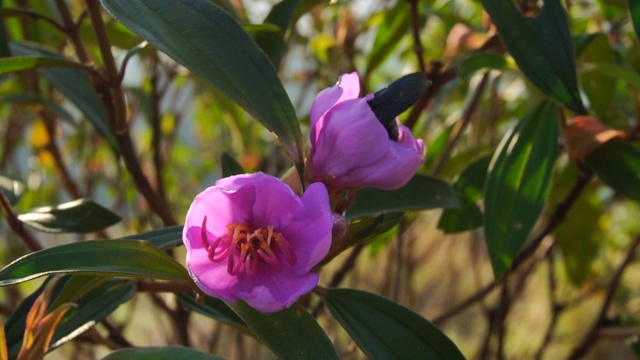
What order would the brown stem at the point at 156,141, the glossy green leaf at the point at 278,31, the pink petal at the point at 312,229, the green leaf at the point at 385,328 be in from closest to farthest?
the pink petal at the point at 312,229 → the green leaf at the point at 385,328 → the glossy green leaf at the point at 278,31 → the brown stem at the point at 156,141

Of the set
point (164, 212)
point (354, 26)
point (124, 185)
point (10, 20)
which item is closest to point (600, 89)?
point (354, 26)

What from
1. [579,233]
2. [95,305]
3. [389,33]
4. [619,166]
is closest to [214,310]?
[95,305]

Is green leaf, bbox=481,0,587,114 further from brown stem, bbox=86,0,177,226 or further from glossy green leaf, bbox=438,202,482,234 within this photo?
brown stem, bbox=86,0,177,226

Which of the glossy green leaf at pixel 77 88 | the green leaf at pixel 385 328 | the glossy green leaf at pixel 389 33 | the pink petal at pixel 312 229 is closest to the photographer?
the pink petal at pixel 312 229

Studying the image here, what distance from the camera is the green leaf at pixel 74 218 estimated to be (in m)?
0.82

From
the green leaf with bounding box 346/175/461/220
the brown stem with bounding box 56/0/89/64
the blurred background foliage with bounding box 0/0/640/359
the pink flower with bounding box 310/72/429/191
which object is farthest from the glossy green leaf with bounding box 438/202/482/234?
the brown stem with bounding box 56/0/89/64

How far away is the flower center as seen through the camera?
1.90 ft

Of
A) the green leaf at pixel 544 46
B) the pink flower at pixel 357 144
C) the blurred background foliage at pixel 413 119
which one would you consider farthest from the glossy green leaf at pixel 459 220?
the pink flower at pixel 357 144

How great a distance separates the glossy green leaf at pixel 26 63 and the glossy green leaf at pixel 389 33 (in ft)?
1.86

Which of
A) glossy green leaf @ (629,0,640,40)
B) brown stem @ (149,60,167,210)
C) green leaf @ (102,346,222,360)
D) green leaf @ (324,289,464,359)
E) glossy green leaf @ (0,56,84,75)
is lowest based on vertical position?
brown stem @ (149,60,167,210)

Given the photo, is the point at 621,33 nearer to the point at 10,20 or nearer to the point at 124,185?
the point at 10,20

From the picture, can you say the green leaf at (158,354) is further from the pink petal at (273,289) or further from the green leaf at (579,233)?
the green leaf at (579,233)

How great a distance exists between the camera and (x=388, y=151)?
62 cm

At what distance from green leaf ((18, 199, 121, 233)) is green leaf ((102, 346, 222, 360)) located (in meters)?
0.21
